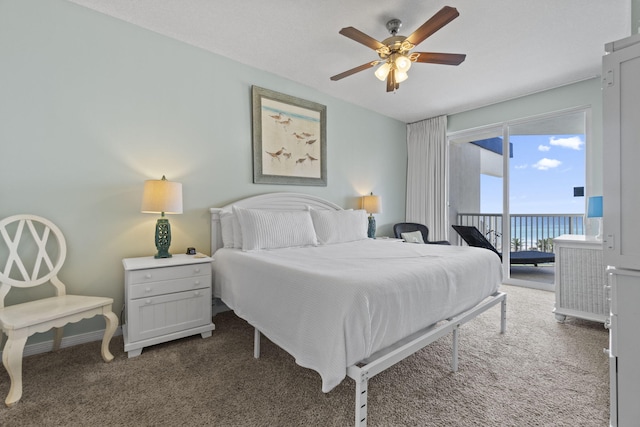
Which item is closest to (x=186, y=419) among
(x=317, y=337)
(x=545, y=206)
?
(x=317, y=337)

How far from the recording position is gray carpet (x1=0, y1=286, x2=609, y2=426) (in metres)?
1.47

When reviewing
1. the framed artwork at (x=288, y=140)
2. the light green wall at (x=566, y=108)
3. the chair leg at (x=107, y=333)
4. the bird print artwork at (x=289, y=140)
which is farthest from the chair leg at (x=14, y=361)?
the light green wall at (x=566, y=108)

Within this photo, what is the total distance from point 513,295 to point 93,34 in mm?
5340

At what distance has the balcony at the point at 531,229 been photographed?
4.94 metres

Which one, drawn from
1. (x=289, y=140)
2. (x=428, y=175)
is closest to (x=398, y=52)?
(x=289, y=140)

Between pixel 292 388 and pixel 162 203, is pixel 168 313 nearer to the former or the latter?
pixel 162 203

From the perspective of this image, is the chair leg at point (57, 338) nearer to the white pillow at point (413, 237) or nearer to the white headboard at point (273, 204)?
the white headboard at point (273, 204)

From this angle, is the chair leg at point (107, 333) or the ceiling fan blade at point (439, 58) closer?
the chair leg at point (107, 333)

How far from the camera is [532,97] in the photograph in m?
3.98

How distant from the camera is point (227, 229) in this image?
2.91 m

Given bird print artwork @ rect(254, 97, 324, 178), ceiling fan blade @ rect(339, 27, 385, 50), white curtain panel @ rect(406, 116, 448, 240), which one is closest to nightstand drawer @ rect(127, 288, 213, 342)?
bird print artwork @ rect(254, 97, 324, 178)

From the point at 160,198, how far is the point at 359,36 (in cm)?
208

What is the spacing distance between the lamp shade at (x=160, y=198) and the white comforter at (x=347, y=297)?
0.73m

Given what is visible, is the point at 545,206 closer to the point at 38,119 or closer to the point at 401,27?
the point at 401,27
